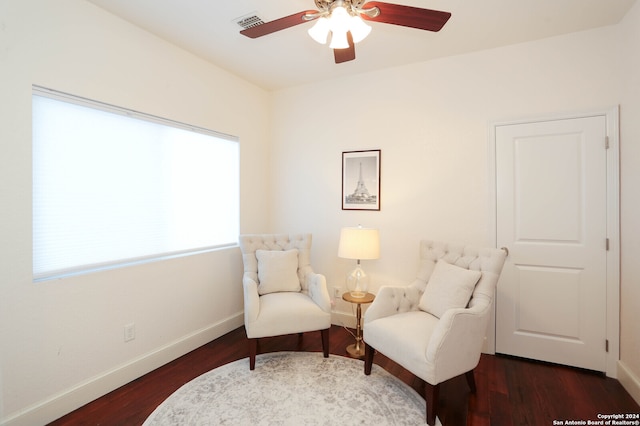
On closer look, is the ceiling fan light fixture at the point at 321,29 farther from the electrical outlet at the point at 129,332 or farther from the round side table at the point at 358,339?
the electrical outlet at the point at 129,332

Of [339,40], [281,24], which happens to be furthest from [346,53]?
[281,24]

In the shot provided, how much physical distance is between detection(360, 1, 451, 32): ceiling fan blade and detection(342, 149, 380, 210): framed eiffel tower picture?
165 centimetres

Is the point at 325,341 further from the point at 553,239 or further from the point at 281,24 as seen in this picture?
the point at 281,24

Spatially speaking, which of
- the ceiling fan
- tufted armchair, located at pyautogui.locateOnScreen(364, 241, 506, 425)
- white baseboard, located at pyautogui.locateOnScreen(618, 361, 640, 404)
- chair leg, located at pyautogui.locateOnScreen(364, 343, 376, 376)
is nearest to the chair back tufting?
tufted armchair, located at pyautogui.locateOnScreen(364, 241, 506, 425)

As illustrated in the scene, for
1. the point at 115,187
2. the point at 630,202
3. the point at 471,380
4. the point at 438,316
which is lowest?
the point at 471,380

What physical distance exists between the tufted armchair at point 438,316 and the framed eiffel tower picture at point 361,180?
766mm

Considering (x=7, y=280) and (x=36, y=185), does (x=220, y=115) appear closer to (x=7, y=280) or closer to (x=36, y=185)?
(x=36, y=185)

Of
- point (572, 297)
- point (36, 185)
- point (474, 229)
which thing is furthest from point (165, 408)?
point (572, 297)

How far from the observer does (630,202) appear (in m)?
2.20

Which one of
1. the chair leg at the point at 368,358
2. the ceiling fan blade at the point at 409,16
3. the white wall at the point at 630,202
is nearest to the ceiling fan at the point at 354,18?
the ceiling fan blade at the point at 409,16

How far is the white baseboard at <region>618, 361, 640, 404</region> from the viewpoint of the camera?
6.75 ft

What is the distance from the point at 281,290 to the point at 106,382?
1426 millimetres

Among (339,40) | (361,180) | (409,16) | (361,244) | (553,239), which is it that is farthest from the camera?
(361,180)

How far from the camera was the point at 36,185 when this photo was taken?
74.2 inches
